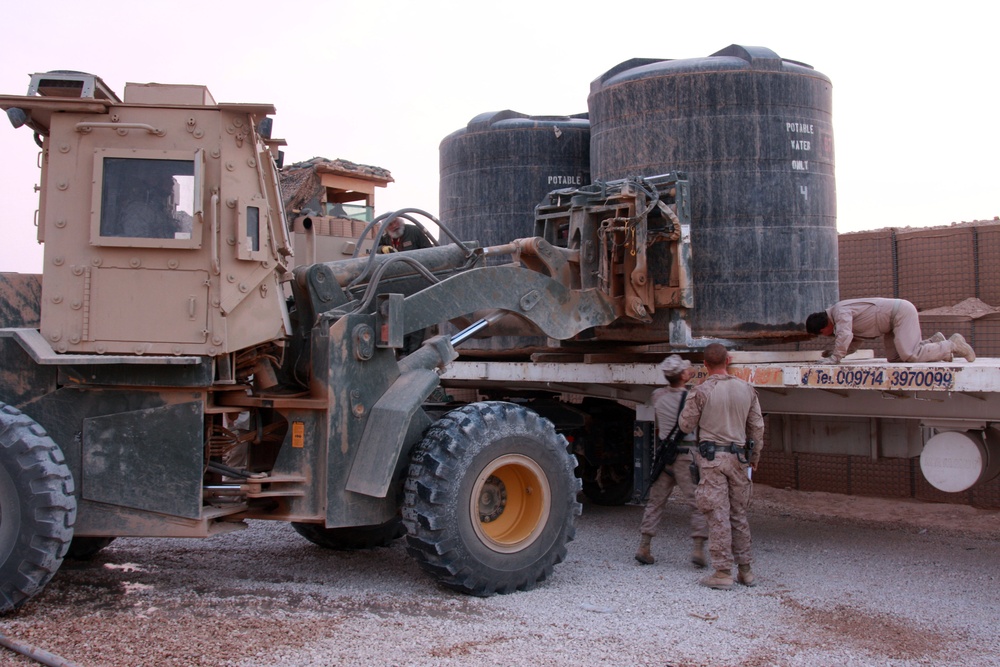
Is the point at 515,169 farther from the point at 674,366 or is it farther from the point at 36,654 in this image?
the point at 36,654

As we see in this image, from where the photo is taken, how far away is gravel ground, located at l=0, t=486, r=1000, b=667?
483 centimetres

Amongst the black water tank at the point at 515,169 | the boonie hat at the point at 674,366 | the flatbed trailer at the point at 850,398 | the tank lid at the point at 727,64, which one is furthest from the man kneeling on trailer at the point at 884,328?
the black water tank at the point at 515,169

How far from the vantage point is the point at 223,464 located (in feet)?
20.1

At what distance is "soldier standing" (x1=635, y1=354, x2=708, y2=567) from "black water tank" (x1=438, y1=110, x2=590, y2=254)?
272cm

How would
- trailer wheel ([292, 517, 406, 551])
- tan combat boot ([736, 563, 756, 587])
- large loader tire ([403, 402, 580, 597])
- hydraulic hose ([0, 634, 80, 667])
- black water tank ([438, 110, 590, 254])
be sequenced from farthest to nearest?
black water tank ([438, 110, 590, 254])
trailer wheel ([292, 517, 406, 551])
tan combat boot ([736, 563, 756, 587])
large loader tire ([403, 402, 580, 597])
hydraulic hose ([0, 634, 80, 667])

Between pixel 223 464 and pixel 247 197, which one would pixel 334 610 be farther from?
pixel 247 197

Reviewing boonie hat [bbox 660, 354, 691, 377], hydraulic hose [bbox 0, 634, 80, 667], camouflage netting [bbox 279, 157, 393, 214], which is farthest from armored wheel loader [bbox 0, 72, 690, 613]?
camouflage netting [bbox 279, 157, 393, 214]

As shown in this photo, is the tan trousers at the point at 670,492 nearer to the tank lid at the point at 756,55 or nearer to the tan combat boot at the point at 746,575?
the tan combat boot at the point at 746,575

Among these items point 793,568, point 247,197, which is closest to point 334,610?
point 247,197

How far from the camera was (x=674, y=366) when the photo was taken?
24.2 feet

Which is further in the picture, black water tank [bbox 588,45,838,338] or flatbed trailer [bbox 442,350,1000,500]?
black water tank [bbox 588,45,838,338]

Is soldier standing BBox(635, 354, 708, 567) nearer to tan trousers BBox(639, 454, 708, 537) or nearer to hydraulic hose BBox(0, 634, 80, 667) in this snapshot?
tan trousers BBox(639, 454, 708, 537)

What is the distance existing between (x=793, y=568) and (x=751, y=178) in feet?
9.74

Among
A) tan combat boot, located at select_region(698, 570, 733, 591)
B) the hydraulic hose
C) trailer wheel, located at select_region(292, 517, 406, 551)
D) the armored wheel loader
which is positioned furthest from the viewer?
trailer wheel, located at select_region(292, 517, 406, 551)
